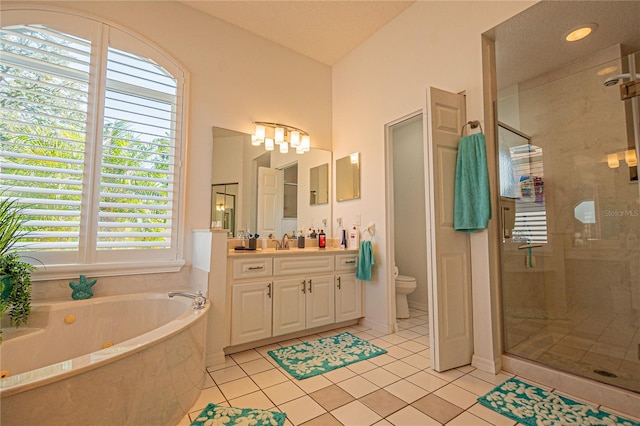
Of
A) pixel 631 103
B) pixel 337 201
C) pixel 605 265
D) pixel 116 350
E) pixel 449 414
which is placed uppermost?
pixel 631 103

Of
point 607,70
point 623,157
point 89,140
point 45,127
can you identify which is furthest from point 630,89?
Result: point 45,127

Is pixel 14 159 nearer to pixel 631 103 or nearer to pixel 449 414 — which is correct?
pixel 449 414

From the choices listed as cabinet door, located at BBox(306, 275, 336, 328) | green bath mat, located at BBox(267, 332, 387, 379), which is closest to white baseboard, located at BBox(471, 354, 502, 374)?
green bath mat, located at BBox(267, 332, 387, 379)

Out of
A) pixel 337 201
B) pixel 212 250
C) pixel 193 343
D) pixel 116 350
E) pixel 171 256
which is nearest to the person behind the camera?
pixel 116 350

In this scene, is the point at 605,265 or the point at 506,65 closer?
the point at 605,265

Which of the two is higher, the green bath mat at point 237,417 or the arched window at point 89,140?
the arched window at point 89,140

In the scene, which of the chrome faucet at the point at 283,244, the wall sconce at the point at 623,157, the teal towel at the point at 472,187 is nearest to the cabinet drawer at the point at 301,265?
the chrome faucet at the point at 283,244

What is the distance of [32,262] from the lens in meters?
2.06

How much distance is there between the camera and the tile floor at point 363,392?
1.59 metres

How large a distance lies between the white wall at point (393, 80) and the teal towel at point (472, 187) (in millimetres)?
196

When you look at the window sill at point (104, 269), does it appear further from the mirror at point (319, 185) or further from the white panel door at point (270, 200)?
the mirror at point (319, 185)

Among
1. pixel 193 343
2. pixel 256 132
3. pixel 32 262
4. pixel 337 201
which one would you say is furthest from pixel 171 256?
pixel 337 201

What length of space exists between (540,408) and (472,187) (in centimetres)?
144

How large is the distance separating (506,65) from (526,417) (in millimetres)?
2773
